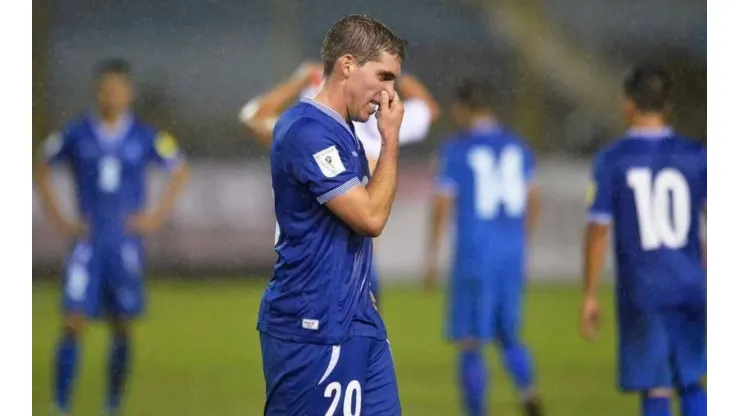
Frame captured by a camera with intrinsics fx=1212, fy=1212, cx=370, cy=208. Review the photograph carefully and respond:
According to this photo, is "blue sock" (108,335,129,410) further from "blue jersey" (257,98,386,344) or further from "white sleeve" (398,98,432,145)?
"blue jersey" (257,98,386,344)

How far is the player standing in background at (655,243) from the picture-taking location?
4504 mm

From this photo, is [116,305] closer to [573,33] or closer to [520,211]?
[520,211]

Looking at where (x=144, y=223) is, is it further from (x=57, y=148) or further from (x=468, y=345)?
(x=468, y=345)

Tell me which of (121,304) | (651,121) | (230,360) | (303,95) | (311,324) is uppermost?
(303,95)

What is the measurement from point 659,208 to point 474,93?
867 millimetres

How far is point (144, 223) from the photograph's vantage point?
4.91 meters

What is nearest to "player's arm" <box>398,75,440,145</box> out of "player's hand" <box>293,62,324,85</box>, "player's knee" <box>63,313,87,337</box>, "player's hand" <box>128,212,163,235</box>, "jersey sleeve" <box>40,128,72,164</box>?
"player's hand" <box>293,62,324,85</box>

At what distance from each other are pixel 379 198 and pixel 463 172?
2.24 m

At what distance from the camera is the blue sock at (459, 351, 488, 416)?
493 centimetres

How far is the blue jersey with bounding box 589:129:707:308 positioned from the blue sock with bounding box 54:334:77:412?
7.04 feet

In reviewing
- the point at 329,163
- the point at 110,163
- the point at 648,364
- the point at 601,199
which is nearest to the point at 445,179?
the point at 601,199

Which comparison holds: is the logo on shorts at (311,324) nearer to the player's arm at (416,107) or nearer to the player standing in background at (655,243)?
the player standing in background at (655,243)

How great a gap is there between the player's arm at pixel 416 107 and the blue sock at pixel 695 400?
1433mm

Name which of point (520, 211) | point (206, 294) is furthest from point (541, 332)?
point (206, 294)
